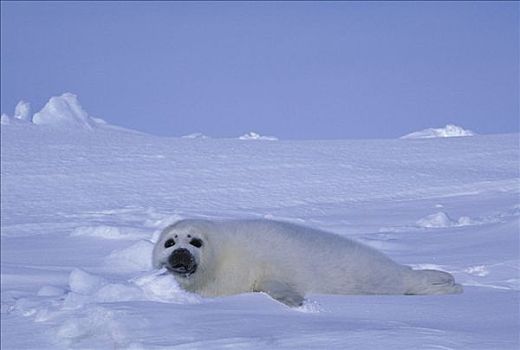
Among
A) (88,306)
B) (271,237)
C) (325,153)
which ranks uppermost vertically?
(325,153)

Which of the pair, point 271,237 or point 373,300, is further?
point 271,237

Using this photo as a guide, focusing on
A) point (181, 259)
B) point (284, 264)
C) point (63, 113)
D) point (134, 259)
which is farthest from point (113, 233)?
point (63, 113)

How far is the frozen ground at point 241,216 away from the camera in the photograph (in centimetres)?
216

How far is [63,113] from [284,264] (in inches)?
987

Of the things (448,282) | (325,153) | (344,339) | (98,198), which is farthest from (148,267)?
(325,153)

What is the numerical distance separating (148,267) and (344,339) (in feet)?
8.38

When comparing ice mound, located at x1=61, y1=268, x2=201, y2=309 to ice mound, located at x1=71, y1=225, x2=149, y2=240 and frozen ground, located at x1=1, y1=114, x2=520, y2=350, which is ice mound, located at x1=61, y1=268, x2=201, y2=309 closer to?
frozen ground, located at x1=1, y1=114, x2=520, y2=350

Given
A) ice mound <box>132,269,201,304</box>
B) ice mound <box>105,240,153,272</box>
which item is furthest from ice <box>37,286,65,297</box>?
ice mound <box>105,240,153,272</box>

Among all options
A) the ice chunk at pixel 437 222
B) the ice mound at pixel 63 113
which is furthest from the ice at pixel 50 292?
the ice mound at pixel 63 113

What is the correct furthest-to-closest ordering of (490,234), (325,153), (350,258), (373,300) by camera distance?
(325,153) < (490,234) < (350,258) < (373,300)

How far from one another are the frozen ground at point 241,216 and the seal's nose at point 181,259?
24 cm

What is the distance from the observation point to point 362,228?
6.69 m

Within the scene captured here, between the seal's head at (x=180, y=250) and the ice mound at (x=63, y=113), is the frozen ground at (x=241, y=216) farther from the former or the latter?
the ice mound at (x=63, y=113)

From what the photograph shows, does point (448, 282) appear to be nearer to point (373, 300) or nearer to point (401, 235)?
point (373, 300)
